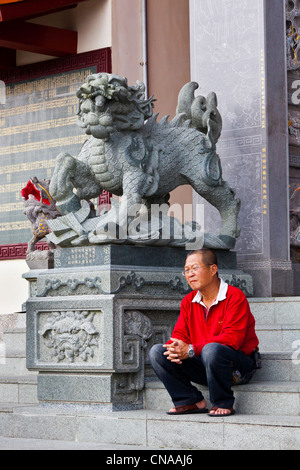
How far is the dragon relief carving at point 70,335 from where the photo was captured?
648 centimetres

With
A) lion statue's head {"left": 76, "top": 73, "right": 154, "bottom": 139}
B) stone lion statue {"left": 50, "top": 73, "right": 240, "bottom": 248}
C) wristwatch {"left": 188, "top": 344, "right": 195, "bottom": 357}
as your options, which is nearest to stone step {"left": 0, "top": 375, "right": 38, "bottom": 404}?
stone lion statue {"left": 50, "top": 73, "right": 240, "bottom": 248}

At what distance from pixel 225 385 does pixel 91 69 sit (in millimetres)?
5574

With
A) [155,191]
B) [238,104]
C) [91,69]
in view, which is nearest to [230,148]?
[238,104]

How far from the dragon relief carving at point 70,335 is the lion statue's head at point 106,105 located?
1.38 m

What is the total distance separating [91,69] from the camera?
10.4m

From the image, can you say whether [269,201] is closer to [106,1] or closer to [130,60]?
[130,60]

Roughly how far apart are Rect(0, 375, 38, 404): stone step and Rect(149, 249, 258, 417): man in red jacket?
1539 mm

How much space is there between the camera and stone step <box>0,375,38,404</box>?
7191 millimetres

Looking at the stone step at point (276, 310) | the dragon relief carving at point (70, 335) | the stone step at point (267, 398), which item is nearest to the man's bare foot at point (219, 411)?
the stone step at point (267, 398)

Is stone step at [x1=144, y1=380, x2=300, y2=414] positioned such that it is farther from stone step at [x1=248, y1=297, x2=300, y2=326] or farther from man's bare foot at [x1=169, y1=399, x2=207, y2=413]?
stone step at [x1=248, y1=297, x2=300, y2=326]

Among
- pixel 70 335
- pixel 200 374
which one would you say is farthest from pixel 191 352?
pixel 70 335

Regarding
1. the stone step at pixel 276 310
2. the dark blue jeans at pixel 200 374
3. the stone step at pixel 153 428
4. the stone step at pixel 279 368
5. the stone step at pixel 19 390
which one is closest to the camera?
the stone step at pixel 153 428

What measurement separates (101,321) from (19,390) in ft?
4.06

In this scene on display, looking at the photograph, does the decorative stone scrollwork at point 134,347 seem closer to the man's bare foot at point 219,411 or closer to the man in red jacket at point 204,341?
the man in red jacket at point 204,341
